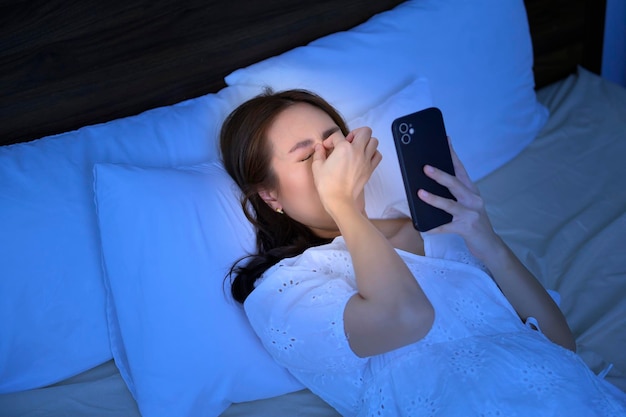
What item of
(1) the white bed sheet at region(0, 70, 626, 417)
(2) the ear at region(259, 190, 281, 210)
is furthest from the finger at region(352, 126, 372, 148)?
(1) the white bed sheet at region(0, 70, 626, 417)

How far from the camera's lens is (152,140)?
1336mm

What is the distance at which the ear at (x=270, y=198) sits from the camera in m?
1.25

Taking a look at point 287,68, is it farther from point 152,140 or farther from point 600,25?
point 600,25

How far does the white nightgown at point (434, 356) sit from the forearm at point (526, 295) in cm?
3

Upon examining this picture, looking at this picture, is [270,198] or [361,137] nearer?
[361,137]

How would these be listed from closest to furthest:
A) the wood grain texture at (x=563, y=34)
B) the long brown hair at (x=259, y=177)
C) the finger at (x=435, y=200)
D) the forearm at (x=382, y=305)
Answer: the forearm at (x=382, y=305), the finger at (x=435, y=200), the long brown hair at (x=259, y=177), the wood grain texture at (x=563, y=34)

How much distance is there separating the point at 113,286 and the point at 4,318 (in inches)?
8.3

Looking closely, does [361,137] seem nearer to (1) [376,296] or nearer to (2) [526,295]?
(1) [376,296]

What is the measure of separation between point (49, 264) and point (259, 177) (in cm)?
44

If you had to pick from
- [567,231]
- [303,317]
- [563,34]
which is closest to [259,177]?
[303,317]

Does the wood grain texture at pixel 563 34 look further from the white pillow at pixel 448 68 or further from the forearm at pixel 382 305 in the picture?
the forearm at pixel 382 305

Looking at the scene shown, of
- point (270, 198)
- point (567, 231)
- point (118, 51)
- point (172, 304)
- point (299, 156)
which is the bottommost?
point (567, 231)

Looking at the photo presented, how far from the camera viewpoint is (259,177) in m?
1.24

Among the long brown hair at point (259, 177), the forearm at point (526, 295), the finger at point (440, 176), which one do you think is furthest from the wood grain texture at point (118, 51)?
the forearm at point (526, 295)
